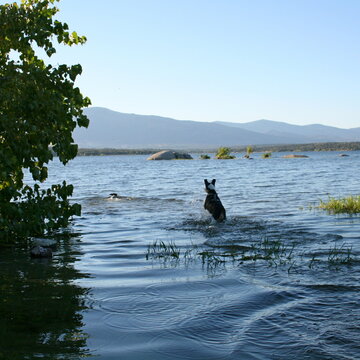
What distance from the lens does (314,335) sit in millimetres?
5438

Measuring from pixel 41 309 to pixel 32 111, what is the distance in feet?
16.4

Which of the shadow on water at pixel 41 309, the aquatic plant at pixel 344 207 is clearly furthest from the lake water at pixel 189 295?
the aquatic plant at pixel 344 207

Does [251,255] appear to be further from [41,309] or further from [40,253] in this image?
[41,309]

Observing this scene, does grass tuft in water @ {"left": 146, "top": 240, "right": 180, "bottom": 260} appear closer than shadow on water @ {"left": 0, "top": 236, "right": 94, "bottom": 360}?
No

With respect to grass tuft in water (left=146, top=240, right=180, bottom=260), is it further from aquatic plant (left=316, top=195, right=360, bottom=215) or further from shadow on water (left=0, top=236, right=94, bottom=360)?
aquatic plant (left=316, top=195, right=360, bottom=215)

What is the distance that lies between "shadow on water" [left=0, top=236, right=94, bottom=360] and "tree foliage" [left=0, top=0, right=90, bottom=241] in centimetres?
130

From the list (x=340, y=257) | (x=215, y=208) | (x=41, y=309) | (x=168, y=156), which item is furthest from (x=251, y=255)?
(x=168, y=156)

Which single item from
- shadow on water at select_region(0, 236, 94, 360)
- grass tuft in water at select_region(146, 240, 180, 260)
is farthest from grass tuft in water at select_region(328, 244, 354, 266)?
shadow on water at select_region(0, 236, 94, 360)

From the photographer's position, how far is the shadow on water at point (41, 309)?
5137 millimetres

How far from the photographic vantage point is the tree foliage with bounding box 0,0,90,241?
10.1 meters

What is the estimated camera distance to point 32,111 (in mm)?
10164

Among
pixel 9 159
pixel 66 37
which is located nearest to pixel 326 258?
pixel 9 159

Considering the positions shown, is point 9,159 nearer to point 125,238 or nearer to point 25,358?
point 125,238

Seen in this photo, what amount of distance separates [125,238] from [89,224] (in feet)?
10.6
